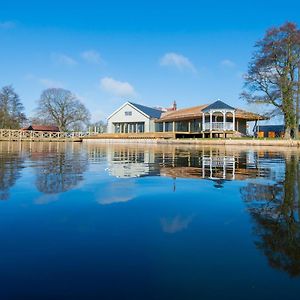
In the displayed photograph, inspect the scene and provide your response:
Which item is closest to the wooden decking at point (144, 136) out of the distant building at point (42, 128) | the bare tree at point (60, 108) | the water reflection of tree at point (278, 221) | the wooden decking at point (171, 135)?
the wooden decking at point (171, 135)

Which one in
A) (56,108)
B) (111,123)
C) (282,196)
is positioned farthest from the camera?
(56,108)

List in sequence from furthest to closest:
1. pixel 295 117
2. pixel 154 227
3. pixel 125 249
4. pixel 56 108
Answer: pixel 56 108, pixel 295 117, pixel 154 227, pixel 125 249

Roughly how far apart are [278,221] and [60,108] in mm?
77715

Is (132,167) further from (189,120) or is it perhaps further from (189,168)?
(189,120)

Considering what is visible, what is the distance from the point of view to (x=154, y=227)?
4.02 m

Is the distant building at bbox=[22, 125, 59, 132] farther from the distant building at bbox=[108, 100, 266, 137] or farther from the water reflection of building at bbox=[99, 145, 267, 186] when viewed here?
the water reflection of building at bbox=[99, 145, 267, 186]

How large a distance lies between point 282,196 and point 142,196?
268cm

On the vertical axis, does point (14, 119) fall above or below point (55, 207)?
above

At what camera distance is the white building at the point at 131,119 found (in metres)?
58.4

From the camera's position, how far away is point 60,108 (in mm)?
77250

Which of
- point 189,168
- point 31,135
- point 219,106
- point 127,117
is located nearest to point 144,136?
point 127,117

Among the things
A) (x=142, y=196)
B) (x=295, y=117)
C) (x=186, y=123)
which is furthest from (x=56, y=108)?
(x=142, y=196)

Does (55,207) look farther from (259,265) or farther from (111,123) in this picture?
(111,123)

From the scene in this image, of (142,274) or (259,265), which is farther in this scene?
(259,265)
